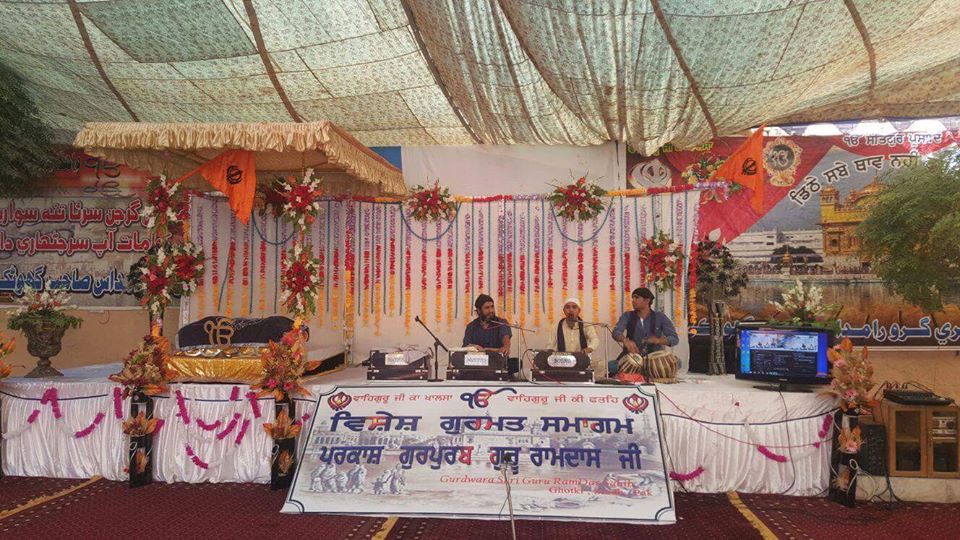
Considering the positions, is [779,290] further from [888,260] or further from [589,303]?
[589,303]

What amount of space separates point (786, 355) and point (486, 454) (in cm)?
227

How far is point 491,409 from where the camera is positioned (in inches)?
161

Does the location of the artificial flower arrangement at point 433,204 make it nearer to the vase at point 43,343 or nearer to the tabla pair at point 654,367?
the tabla pair at point 654,367

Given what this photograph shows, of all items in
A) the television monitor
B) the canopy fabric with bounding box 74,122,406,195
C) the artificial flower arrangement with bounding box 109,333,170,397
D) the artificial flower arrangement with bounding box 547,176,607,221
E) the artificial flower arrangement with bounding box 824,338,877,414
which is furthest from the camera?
the artificial flower arrangement with bounding box 547,176,607,221

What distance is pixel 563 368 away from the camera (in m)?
4.48

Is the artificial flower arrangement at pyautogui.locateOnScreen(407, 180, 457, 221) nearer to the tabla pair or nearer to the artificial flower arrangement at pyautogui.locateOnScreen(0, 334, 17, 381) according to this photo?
the tabla pair

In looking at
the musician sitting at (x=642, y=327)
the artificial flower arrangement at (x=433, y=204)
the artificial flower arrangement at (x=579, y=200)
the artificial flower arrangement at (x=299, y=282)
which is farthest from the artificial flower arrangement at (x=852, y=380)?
the artificial flower arrangement at (x=299, y=282)

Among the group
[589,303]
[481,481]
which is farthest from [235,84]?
[481,481]

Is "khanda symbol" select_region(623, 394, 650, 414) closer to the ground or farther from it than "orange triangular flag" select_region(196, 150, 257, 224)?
closer to the ground

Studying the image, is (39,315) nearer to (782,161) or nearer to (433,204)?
(433,204)

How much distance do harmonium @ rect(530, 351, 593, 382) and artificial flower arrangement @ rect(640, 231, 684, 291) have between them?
1554mm

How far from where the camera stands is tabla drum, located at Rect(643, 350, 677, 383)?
4809mm

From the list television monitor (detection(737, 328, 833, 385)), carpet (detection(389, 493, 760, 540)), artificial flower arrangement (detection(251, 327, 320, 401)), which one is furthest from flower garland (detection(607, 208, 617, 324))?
artificial flower arrangement (detection(251, 327, 320, 401))

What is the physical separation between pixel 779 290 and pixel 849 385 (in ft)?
8.05
